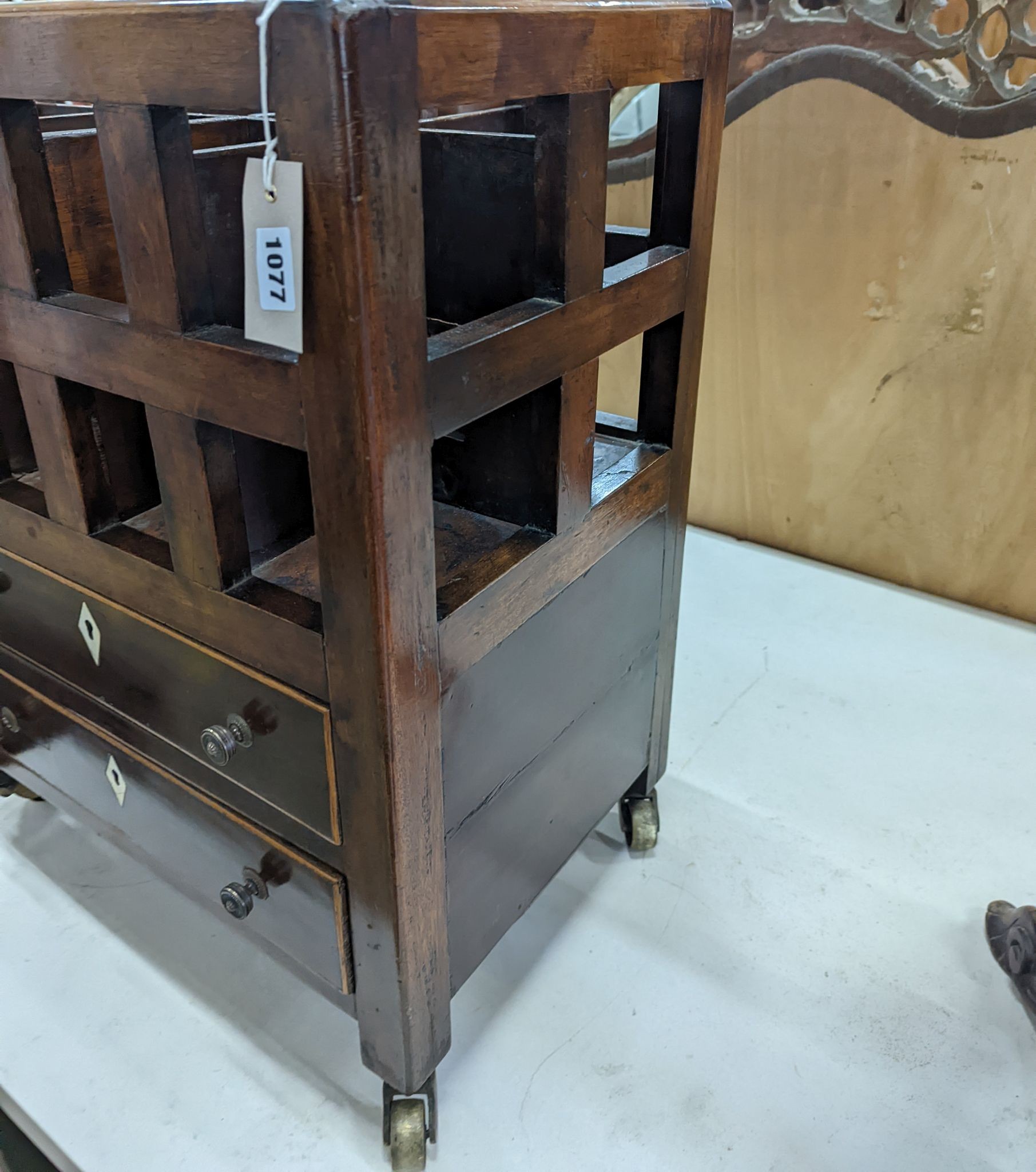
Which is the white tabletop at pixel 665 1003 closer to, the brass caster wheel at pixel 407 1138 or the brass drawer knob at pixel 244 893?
the brass caster wheel at pixel 407 1138

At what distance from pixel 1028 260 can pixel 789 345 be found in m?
0.41

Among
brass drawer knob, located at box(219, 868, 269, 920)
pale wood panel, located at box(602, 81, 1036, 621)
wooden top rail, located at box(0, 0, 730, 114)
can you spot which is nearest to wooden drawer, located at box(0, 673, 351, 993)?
brass drawer knob, located at box(219, 868, 269, 920)

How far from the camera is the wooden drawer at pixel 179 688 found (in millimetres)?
757

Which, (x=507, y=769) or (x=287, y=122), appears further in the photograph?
(x=507, y=769)

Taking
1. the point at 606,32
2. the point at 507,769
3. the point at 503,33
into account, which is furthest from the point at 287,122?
the point at 507,769

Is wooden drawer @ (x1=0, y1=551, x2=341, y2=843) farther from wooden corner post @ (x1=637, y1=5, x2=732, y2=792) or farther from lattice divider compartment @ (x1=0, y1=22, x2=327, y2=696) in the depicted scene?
wooden corner post @ (x1=637, y1=5, x2=732, y2=792)

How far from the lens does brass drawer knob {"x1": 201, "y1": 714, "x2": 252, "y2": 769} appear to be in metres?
0.78

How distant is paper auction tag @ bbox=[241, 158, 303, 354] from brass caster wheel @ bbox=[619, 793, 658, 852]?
81 cm

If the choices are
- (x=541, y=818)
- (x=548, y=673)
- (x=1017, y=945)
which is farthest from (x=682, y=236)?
(x=1017, y=945)

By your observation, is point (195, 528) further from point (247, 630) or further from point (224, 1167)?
point (224, 1167)

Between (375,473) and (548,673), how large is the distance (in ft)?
1.14

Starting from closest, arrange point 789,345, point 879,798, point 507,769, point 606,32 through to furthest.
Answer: point 606,32, point 507,769, point 879,798, point 789,345

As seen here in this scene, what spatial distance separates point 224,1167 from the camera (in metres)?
0.88

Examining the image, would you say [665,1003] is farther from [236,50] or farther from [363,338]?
[236,50]
